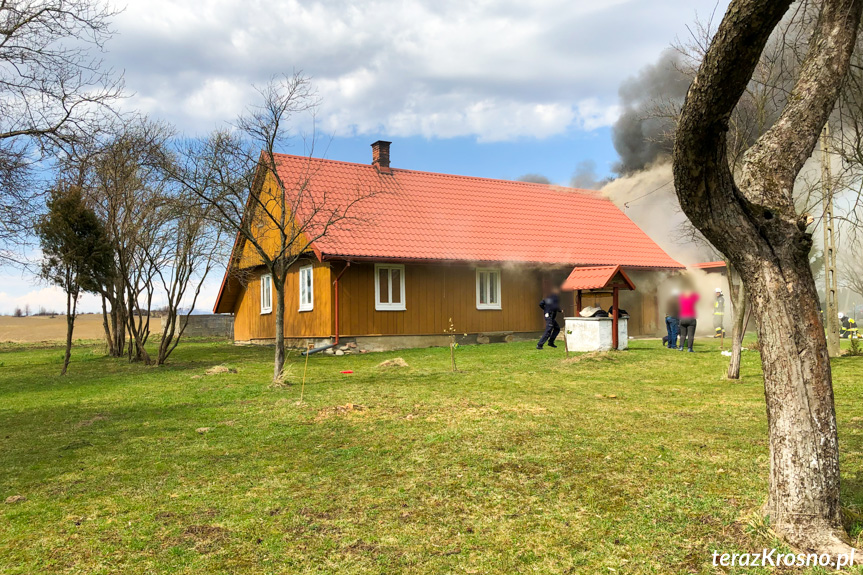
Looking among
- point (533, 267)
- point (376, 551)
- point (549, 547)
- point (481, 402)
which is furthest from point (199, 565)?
point (533, 267)

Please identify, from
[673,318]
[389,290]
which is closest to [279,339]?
[389,290]

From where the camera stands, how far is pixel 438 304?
21.7 m

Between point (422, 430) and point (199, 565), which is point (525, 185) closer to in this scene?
point (422, 430)

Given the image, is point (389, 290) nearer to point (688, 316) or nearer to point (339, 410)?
point (688, 316)

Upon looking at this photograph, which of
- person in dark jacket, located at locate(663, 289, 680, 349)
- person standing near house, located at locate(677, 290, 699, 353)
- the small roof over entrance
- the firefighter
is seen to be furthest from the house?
person standing near house, located at locate(677, 290, 699, 353)

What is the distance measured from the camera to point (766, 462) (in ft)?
19.0

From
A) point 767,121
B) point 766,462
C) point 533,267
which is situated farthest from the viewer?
point 533,267

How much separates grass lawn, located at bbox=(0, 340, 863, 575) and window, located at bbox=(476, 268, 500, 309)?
449 inches

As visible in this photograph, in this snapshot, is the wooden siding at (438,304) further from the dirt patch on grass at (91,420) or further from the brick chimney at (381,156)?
the dirt patch on grass at (91,420)

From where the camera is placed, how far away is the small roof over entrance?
17250 millimetres

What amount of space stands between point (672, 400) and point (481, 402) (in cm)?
280

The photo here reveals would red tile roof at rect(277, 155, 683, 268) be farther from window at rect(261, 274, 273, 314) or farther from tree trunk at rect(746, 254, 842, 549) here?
tree trunk at rect(746, 254, 842, 549)

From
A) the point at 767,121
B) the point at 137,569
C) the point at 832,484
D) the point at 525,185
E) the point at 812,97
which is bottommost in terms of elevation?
the point at 137,569

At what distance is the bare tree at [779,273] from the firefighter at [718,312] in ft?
58.0
